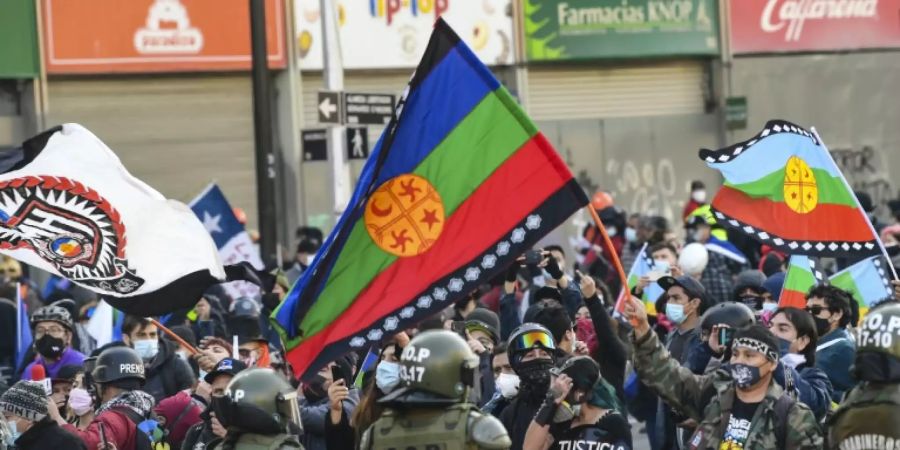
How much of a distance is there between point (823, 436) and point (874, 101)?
2308 centimetres

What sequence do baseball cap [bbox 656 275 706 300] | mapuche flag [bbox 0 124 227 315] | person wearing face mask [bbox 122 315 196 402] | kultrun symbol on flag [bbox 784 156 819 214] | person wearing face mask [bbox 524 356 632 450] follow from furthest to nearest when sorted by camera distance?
person wearing face mask [bbox 122 315 196 402] < baseball cap [bbox 656 275 706 300] < kultrun symbol on flag [bbox 784 156 819 214] < mapuche flag [bbox 0 124 227 315] < person wearing face mask [bbox 524 356 632 450]

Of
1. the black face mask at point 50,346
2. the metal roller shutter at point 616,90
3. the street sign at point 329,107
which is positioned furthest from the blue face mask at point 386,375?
the metal roller shutter at point 616,90

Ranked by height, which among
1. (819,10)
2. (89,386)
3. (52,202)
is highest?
(819,10)

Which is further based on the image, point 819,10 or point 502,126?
point 819,10

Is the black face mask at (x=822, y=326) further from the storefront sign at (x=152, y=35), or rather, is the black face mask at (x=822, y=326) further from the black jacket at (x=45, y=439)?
the storefront sign at (x=152, y=35)

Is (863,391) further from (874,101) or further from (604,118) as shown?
(874,101)

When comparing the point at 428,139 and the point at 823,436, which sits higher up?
the point at 428,139

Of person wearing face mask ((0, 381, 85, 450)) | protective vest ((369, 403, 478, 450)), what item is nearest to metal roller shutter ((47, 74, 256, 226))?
person wearing face mask ((0, 381, 85, 450))

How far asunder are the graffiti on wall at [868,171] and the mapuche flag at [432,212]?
21399mm

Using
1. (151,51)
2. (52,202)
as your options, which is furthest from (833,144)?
(52,202)

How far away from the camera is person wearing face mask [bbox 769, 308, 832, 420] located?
30.6ft

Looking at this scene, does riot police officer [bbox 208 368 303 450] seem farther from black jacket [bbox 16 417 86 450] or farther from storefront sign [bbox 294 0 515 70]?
storefront sign [bbox 294 0 515 70]

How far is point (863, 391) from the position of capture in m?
7.90

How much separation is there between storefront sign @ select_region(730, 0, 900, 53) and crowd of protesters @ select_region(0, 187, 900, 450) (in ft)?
51.7
